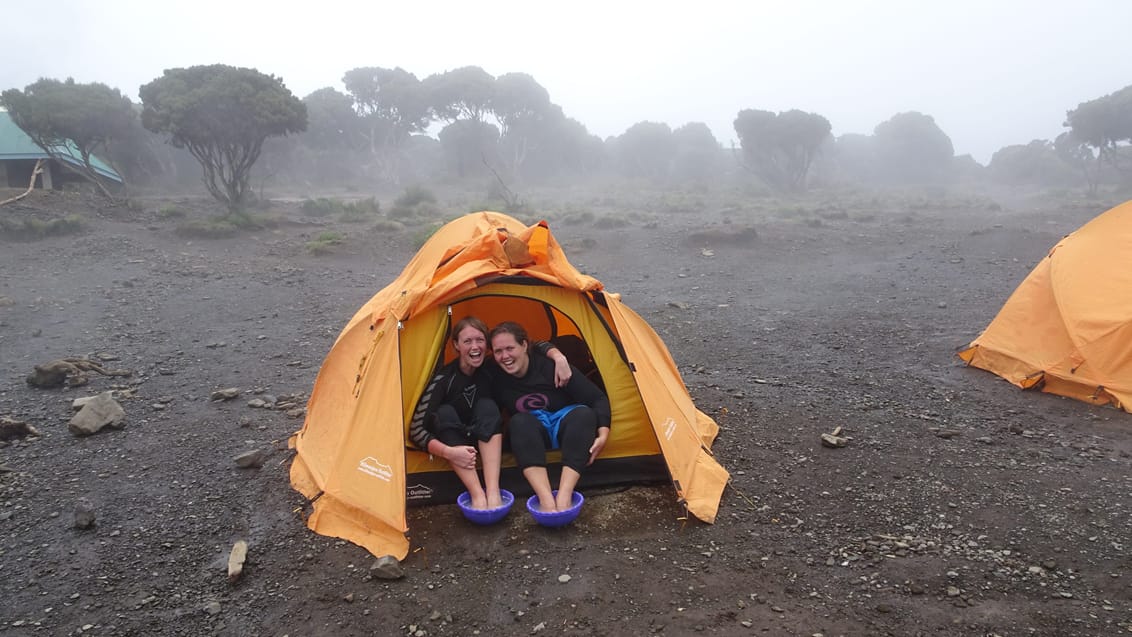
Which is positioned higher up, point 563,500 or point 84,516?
point 563,500

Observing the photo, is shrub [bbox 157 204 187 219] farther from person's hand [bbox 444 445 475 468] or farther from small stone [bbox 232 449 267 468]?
person's hand [bbox 444 445 475 468]

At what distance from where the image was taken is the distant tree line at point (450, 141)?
19859 mm

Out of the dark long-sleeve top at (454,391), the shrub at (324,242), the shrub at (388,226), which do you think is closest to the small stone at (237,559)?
the dark long-sleeve top at (454,391)

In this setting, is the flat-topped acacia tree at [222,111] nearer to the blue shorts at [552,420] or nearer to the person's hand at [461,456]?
the blue shorts at [552,420]

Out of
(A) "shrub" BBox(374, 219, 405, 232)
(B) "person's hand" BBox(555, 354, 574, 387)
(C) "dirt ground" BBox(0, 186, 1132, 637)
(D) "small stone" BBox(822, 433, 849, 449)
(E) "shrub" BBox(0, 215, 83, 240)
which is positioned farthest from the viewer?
(A) "shrub" BBox(374, 219, 405, 232)

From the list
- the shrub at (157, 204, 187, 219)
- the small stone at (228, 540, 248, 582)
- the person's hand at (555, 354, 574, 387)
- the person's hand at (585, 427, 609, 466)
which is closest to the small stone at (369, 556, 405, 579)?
the small stone at (228, 540, 248, 582)

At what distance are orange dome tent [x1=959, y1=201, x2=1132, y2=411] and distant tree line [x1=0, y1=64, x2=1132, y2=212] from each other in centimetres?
1872

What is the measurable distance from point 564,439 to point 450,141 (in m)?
42.9

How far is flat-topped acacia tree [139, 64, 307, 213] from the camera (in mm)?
19000

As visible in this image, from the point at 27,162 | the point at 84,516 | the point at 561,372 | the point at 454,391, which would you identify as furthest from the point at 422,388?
the point at 27,162

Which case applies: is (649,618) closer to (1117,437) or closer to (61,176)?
(1117,437)

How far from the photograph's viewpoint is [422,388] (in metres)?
4.51

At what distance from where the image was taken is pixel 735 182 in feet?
148

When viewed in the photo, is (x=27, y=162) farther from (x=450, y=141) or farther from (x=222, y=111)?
(x=450, y=141)
